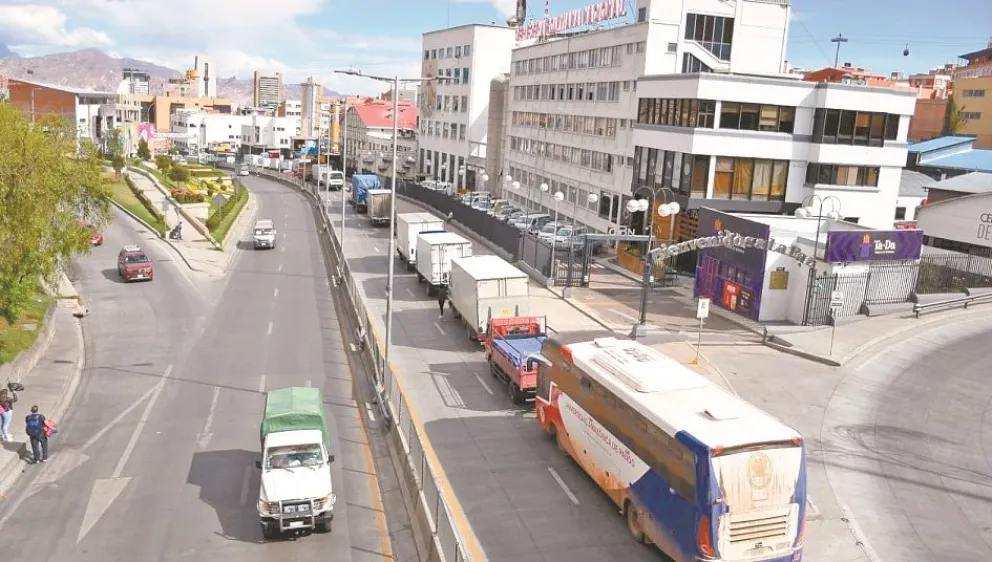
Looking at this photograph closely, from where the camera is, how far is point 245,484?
1873 cm

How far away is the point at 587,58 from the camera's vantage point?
64.4 metres

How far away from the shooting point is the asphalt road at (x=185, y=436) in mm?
15930

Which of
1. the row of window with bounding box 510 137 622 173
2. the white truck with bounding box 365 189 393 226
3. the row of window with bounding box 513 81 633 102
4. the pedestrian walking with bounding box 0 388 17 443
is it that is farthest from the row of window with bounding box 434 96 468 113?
the pedestrian walking with bounding box 0 388 17 443

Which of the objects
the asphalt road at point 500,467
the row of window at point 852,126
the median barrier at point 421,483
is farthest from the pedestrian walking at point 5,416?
the row of window at point 852,126

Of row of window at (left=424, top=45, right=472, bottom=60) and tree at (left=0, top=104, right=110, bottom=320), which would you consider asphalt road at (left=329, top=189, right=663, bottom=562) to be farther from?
row of window at (left=424, top=45, right=472, bottom=60)

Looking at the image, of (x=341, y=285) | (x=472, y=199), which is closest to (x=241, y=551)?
(x=341, y=285)

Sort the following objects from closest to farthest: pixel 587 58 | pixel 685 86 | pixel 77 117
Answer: pixel 685 86, pixel 587 58, pixel 77 117

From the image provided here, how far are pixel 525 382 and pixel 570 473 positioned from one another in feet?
15.3

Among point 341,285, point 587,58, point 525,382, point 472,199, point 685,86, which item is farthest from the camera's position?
point 472,199

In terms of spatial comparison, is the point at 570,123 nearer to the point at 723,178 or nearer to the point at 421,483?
the point at 723,178

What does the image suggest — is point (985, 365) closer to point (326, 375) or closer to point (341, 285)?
point (326, 375)

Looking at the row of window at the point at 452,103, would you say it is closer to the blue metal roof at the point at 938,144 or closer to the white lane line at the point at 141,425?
the blue metal roof at the point at 938,144

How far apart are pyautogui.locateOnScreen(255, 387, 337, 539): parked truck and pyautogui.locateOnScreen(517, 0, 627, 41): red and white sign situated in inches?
2003

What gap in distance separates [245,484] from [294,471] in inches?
116
